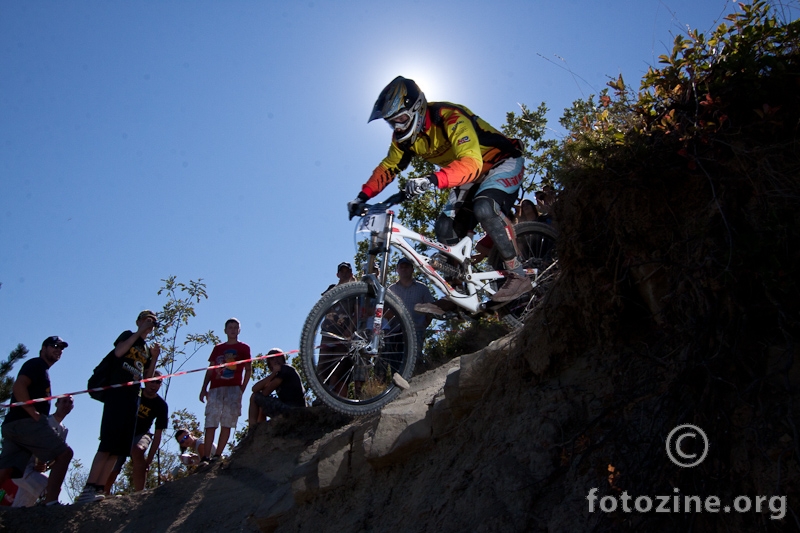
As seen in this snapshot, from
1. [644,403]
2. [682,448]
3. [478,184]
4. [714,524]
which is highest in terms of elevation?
[478,184]

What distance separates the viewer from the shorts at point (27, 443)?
6.66 metres

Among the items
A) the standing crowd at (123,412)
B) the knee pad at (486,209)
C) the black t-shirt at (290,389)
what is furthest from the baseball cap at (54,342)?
the knee pad at (486,209)

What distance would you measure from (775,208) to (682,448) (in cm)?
127

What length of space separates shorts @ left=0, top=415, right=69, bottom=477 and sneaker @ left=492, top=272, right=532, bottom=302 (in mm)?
4876

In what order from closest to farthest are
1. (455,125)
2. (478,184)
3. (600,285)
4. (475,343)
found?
(600,285), (455,125), (478,184), (475,343)

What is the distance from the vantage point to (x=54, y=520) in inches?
261

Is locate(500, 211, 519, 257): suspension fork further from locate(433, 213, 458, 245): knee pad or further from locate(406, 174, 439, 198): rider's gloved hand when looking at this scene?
locate(406, 174, 439, 198): rider's gloved hand

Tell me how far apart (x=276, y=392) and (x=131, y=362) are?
5.73 feet

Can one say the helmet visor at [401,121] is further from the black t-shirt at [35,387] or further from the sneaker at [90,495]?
the sneaker at [90,495]

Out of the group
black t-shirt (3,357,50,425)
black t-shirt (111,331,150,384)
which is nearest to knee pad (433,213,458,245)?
black t-shirt (111,331,150,384)

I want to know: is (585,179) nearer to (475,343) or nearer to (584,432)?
(584,432)

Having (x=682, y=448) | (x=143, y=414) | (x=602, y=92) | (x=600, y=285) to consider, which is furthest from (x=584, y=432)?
(x=143, y=414)

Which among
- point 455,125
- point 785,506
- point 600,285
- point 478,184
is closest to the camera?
point 785,506

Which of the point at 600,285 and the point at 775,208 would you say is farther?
the point at 600,285
